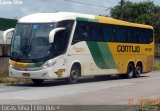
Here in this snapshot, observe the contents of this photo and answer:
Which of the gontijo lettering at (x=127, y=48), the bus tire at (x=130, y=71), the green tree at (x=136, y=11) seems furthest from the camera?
the green tree at (x=136, y=11)

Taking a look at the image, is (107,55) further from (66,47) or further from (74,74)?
(66,47)

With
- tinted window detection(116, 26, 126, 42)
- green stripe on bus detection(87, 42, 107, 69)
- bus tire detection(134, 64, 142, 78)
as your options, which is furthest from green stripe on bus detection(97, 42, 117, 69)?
bus tire detection(134, 64, 142, 78)

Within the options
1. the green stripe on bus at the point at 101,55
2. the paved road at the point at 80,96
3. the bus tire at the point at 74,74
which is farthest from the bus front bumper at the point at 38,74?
the green stripe on bus at the point at 101,55

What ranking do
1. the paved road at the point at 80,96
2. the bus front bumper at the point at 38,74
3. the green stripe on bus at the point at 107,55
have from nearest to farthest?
the paved road at the point at 80,96, the bus front bumper at the point at 38,74, the green stripe on bus at the point at 107,55

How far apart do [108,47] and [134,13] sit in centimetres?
4519

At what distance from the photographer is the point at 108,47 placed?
27.0 meters

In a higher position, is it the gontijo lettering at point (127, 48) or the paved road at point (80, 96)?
the gontijo lettering at point (127, 48)

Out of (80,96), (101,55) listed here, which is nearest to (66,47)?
(101,55)

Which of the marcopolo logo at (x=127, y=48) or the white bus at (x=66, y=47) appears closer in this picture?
the white bus at (x=66, y=47)

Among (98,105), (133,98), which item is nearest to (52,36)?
(133,98)

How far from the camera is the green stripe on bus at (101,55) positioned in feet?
83.9

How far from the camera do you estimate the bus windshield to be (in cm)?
2217

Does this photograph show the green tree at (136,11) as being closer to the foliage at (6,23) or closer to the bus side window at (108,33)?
the foliage at (6,23)

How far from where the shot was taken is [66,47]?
23109mm
